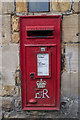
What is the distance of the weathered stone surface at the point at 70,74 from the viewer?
7.70ft

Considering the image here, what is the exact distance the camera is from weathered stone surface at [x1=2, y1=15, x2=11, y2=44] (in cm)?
233

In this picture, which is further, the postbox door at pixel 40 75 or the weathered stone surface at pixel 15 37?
the weathered stone surface at pixel 15 37

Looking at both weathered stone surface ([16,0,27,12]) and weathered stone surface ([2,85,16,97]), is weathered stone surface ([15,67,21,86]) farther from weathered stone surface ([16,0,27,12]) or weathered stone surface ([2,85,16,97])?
weathered stone surface ([16,0,27,12])

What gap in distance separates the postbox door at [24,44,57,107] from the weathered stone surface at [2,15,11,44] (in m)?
0.37

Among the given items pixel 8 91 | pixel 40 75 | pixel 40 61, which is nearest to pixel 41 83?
pixel 40 75

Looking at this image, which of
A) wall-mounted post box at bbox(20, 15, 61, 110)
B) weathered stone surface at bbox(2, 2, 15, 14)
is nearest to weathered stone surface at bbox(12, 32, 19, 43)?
wall-mounted post box at bbox(20, 15, 61, 110)

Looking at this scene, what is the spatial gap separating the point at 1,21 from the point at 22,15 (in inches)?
14.0

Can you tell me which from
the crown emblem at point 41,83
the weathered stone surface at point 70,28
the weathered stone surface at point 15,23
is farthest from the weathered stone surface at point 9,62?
the weathered stone surface at point 70,28

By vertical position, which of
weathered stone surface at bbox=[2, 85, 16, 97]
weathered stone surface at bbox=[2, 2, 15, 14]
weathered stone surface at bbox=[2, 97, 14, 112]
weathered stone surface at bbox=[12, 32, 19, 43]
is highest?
weathered stone surface at bbox=[2, 2, 15, 14]

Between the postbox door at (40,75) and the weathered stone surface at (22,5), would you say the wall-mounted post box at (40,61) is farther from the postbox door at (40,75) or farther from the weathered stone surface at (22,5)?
the weathered stone surface at (22,5)

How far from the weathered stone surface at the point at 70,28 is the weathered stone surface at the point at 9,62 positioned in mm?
794

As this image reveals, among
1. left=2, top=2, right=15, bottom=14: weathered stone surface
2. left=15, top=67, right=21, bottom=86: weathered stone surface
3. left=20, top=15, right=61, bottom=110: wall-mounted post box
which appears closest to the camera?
left=20, top=15, right=61, bottom=110: wall-mounted post box

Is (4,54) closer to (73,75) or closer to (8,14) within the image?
(8,14)

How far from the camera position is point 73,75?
2.39 m
